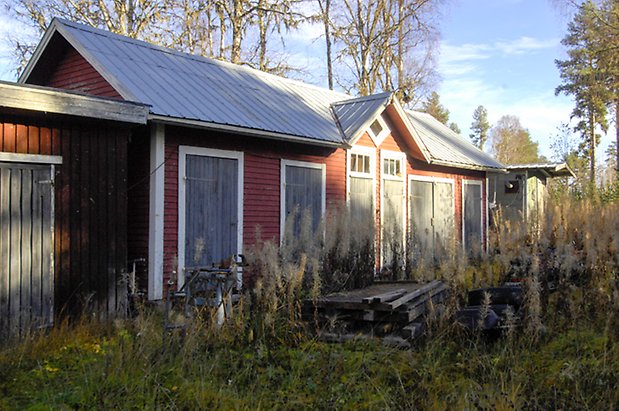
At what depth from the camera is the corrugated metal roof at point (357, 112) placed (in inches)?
492

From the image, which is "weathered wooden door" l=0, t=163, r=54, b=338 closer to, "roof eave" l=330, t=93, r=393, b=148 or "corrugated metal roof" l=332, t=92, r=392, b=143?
"roof eave" l=330, t=93, r=393, b=148

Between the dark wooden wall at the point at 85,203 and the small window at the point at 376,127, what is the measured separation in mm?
6911

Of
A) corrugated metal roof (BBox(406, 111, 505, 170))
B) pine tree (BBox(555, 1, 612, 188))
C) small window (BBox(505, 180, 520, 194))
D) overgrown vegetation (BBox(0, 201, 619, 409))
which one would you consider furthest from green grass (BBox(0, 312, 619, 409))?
pine tree (BBox(555, 1, 612, 188))

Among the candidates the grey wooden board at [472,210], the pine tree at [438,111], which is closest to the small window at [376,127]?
the grey wooden board at [472,210]

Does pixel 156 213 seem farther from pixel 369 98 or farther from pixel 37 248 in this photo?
pixel 369 98

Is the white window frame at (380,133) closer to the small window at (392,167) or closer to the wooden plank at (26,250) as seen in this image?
the small window at (392,167)

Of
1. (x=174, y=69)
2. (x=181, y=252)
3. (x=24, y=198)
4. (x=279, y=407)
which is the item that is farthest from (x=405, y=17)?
(x=279, y=407)

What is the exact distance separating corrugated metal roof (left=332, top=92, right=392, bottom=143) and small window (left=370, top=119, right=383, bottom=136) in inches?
21.9

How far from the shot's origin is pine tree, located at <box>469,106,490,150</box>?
7838cm

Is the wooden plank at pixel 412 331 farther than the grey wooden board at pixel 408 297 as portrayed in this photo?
No

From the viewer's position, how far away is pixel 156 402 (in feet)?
14.9

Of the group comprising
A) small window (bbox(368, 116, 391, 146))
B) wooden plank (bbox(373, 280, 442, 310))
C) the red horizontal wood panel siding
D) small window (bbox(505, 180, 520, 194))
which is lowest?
wooden plank (bbox(373, 280, 442, 310))

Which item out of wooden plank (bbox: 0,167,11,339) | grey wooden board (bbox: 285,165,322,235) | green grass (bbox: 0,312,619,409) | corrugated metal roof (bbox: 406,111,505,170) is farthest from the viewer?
corrugated metal roof (bbox: 406,111,505,170)

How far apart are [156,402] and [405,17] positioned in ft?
81.5
